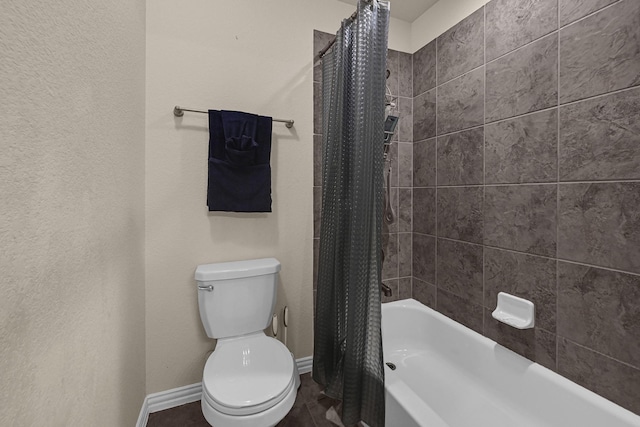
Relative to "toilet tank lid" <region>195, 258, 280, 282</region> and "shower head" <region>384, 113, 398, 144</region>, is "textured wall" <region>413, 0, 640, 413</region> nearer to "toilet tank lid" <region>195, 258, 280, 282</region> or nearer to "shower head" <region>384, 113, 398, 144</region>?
"shower head" <region>384, 113, 398, 144</region>

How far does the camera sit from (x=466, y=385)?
1.52 metres

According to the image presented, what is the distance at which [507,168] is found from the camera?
141cm

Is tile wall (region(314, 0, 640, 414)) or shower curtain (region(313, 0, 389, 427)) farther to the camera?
shower curtain (region(313, 0, 389, 427))

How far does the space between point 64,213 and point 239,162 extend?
3.13 feet

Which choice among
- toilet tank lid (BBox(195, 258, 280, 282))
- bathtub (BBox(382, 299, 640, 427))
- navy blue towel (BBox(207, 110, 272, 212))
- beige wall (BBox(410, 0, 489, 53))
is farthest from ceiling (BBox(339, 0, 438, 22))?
bathtub (BBox(382, 299, 640, 427))

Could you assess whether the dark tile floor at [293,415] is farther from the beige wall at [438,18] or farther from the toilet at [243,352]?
the beige wall at [438,18]

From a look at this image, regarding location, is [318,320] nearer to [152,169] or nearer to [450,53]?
[152,169]

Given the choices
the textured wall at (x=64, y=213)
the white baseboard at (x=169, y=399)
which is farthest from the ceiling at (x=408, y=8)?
the white baseboard at (x=169, y=399)

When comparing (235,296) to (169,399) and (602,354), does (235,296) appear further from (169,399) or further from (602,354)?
(602,354)

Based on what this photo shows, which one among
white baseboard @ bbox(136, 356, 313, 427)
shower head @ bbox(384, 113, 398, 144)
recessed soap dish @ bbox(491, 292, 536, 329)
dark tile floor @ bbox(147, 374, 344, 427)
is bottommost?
dark tile floor @ bbox(147, 374, 344, 427)

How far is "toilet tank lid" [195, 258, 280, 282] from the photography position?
144 cm

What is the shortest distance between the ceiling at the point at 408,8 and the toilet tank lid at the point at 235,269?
1.83 meters

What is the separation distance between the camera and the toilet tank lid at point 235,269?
1438 millimetres

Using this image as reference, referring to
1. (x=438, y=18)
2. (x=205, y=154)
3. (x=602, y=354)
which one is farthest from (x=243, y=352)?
(x=438, y=18)
